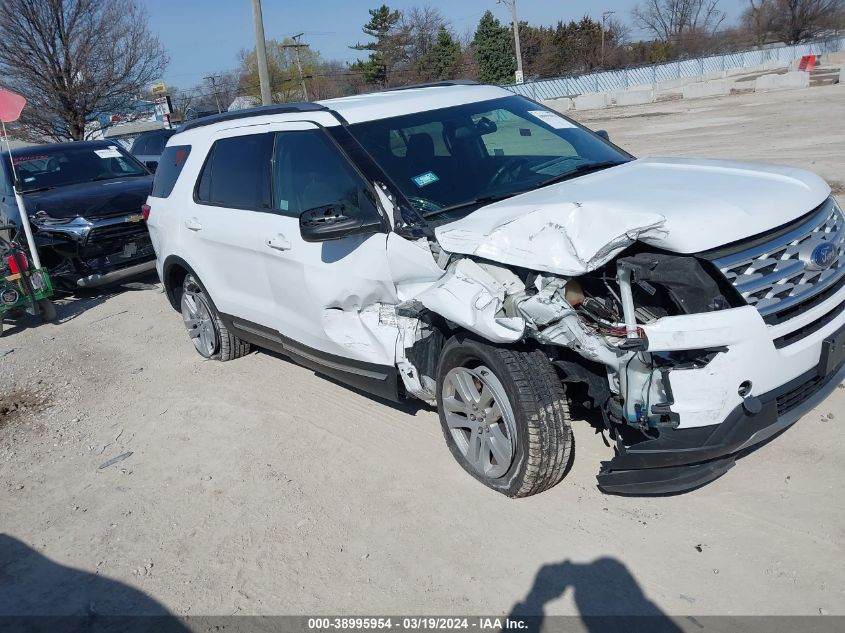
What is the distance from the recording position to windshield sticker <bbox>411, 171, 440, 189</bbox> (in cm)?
416

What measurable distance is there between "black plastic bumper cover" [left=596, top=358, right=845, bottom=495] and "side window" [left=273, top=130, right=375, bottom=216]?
1.92 meters

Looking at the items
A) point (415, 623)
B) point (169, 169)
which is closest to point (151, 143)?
point (169, 169)

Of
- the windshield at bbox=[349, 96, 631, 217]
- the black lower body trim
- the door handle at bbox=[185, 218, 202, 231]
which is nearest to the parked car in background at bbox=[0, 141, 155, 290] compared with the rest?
the door handle at bbox=[185, 218, 202, 231]

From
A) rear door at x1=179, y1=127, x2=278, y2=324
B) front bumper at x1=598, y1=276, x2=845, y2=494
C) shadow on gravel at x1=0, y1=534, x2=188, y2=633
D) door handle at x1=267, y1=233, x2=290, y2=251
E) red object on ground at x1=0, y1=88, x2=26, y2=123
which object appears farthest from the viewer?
red object on ground at x1=0, y1=88, x2=26, y2=123

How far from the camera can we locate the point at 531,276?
3.35 m

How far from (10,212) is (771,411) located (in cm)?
959

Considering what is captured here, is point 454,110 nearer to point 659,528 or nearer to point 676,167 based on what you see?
point 676,167

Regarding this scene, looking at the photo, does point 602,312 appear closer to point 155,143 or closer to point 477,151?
point 477,151

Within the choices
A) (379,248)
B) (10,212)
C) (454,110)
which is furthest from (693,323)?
(10,212)

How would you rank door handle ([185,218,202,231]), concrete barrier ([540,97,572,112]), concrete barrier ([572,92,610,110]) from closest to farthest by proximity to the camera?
door handle ([185,218,202,231]) → concrete barrier ([572,92,610,110]) → concrete barrier ([540,97,572,112])

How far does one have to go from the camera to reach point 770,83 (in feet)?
104

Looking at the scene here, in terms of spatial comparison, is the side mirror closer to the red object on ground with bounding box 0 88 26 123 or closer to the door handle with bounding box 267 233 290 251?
the door handle with bounding box 267 233 290 251

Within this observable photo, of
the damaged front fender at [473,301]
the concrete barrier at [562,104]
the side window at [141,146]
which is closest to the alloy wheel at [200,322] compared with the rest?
the damaged front fender at [473,301]

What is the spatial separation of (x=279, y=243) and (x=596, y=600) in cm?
282
